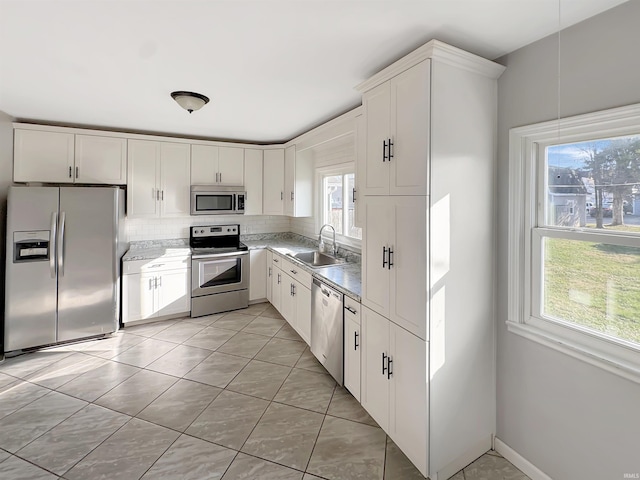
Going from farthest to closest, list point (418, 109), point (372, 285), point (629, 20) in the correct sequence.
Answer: point (372, 285) → point (418, 109) → point (629, 20)

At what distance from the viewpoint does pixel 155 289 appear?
3.83 metres

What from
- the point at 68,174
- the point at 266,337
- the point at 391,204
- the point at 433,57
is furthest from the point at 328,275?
the point at 68,174

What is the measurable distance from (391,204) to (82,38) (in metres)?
2.02

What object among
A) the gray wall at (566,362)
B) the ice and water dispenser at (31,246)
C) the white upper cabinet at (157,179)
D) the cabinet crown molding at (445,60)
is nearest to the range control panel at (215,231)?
the white upper cabinet at (157,179)

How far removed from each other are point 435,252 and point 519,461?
1.36 metres

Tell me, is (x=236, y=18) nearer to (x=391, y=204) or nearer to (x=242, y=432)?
(x=391, y=204)

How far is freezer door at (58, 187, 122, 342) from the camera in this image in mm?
3248

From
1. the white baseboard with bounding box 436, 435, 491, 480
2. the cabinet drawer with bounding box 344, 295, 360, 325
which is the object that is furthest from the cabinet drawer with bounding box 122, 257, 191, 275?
the white baseboard with bounding box 436, 435, 491, 480

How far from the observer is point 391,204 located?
190 centimetres

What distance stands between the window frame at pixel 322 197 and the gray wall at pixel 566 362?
1.81m

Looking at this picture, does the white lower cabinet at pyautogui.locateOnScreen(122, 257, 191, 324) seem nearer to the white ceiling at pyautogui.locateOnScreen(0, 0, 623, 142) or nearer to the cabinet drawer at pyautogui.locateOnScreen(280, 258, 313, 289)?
the cabinet drawer at pyautogui.locateOnScreen(280, 258, 313, 289)

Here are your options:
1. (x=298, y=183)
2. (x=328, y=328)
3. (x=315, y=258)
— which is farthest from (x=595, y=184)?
(x=298, y=183)

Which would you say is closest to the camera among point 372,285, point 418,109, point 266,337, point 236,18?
point 236,18

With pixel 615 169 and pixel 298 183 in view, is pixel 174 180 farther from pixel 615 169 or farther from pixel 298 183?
pixel 615 169
